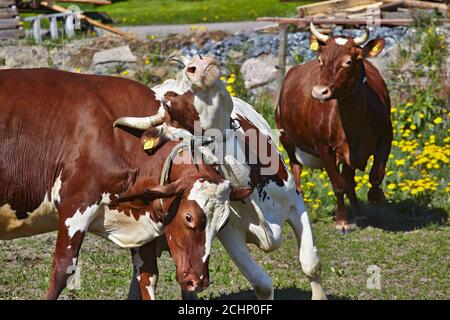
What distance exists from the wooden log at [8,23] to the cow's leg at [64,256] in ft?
47.8

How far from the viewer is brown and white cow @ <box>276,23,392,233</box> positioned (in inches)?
435

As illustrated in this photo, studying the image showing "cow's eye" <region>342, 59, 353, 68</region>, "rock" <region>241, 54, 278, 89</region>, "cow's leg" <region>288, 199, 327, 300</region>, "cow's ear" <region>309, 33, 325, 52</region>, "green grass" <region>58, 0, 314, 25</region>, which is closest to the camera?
"cow's leg" <region>288, 199, 327, 300</region>

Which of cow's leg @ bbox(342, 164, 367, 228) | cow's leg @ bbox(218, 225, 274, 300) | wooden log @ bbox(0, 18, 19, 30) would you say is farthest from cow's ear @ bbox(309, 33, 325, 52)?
wooden log @ bbox(0, 18, 19, 30)

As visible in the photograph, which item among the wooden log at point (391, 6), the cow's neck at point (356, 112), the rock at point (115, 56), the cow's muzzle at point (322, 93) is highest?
the cow's muzzle at point (322, 93)

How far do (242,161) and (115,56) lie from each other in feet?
33.0

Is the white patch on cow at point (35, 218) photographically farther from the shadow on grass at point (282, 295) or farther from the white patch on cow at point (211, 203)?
the shadow on grass at point (282, 295)

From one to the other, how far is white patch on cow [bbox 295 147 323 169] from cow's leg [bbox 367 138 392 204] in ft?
3.86

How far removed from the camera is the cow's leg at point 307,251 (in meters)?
8.11

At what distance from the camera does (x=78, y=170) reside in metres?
7.05

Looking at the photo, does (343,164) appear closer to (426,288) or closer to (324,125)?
(324,125)

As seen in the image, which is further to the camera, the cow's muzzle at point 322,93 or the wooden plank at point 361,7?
the wooden plank at point 361,7

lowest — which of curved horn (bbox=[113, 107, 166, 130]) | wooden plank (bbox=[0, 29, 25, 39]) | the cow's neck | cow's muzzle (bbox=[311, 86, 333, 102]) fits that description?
wooden plank (bbox=[0, 29, 25, 39])

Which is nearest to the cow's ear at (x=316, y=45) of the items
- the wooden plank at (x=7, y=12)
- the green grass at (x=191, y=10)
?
the wooden plank at (x=7, y=12)
